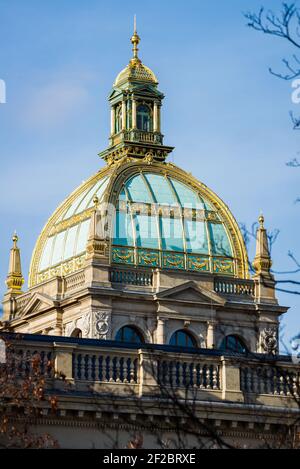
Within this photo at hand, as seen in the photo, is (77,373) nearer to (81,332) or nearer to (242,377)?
(242,377)

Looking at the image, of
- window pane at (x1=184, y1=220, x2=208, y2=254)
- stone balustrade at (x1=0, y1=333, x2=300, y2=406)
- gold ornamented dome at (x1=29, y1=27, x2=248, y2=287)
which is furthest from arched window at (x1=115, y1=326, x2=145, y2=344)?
stone balustrade at (x1=0, y1=333, x2=300, y2=406)

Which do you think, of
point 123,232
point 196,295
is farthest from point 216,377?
point 123,232

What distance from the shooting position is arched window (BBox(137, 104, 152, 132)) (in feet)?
346

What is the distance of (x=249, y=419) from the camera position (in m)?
61.9

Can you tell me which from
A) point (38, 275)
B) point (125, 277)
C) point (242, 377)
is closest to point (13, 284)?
point (38, 275)

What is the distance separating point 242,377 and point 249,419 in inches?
86.0

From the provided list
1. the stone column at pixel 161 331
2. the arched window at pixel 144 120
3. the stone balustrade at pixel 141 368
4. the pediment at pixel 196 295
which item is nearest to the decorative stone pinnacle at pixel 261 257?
the pediment at pixel 196 295

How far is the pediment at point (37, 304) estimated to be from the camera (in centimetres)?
9683

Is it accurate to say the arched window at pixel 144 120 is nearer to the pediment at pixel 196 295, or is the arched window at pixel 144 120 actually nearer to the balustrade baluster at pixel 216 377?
the pediment at pixel 196 295

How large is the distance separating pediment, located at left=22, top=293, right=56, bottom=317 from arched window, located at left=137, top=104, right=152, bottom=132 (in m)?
10.5

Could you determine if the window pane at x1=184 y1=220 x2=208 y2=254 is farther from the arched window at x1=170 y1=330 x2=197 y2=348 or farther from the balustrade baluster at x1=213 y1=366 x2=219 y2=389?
the balustrade baluster at x1=213 y1=366 x2=219 y2=389

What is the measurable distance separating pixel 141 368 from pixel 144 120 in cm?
4431

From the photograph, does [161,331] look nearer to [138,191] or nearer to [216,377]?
[138,191]
